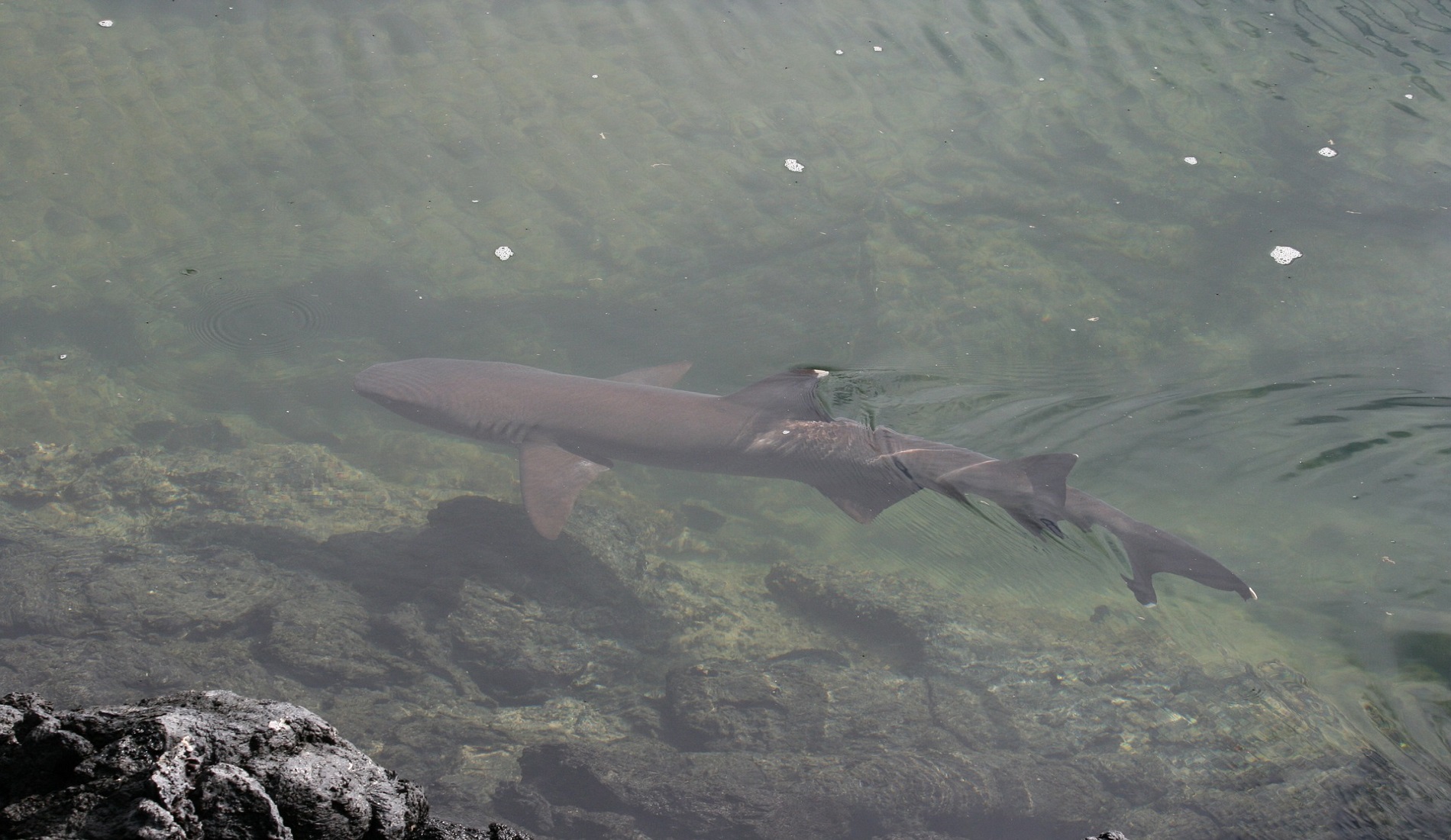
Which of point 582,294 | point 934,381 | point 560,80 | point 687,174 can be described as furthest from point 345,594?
point 560,80

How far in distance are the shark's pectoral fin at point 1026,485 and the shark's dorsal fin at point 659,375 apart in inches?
123

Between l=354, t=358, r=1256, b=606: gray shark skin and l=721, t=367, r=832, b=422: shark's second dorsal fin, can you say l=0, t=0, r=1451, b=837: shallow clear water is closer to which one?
l=721, t=367, r=832, b=422: shark's second dorsal fin

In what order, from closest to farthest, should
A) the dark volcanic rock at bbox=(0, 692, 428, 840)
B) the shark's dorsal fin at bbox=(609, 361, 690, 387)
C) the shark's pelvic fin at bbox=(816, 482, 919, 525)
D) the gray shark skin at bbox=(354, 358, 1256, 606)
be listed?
1. the dark volcanic rock at bbox=(0, 692, 428, 840)
2. the gray shark skin at bbox=(354, 358, 1256, 606)
3. the shark's pelvic fin at bbox=(816, 482, 919, 525)
4. the shark's dorsal fin at bbox=(609, 361, 690, 387)

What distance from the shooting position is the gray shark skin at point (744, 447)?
632 centimetres

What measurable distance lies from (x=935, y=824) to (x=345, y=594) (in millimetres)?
5400

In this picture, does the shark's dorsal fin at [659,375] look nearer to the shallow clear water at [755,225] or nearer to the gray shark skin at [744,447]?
the shallow clear water at [755,225]

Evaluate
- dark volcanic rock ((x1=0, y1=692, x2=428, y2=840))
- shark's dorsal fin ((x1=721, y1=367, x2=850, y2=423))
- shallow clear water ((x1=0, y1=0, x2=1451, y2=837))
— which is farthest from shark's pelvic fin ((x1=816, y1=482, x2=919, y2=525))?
dark volcanic rock ((x1=0, y1=692, x2=428, y2=840))

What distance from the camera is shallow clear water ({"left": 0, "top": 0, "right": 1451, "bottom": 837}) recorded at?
8.54 m

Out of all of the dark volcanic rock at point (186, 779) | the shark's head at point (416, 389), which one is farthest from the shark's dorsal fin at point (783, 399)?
the dark volcanic rock at point (186, 779)

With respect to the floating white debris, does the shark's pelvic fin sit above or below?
below

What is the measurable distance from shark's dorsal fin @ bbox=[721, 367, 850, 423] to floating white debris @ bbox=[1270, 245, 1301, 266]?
21.4 ft

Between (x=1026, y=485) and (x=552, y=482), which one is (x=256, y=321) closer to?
(x=552, y=482)

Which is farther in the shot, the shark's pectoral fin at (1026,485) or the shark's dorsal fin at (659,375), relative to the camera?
the shark's dorsal fin at (659,375)

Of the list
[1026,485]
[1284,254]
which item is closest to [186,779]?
[1026,485]
